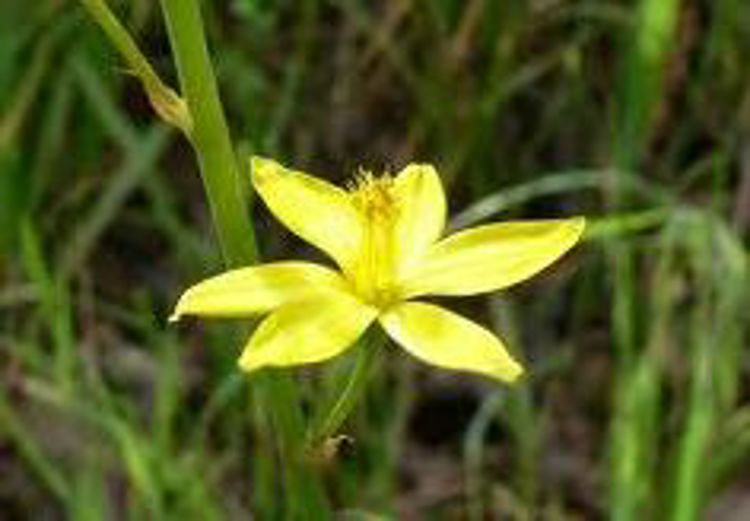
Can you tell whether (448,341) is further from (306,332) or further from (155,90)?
(155,90)

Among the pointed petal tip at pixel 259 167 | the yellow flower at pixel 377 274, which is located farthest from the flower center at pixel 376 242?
the pointed petal tip at pixel 259 167

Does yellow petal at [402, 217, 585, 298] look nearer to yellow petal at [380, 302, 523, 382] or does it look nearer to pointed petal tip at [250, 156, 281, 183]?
yellow petal at [380, 302, 523, 382]

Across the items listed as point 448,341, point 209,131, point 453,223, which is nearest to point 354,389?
point 448,341

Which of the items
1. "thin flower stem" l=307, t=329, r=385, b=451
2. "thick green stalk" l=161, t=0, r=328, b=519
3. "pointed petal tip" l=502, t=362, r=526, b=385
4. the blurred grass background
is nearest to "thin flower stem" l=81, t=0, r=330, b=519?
"thick green stalk" l=161, t=0, r=328, b=519

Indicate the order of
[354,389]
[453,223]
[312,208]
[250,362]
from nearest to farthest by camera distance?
[250,362], [354,389], [312,208], [453,223]

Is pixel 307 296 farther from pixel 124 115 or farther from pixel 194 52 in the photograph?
pixel 124 115
